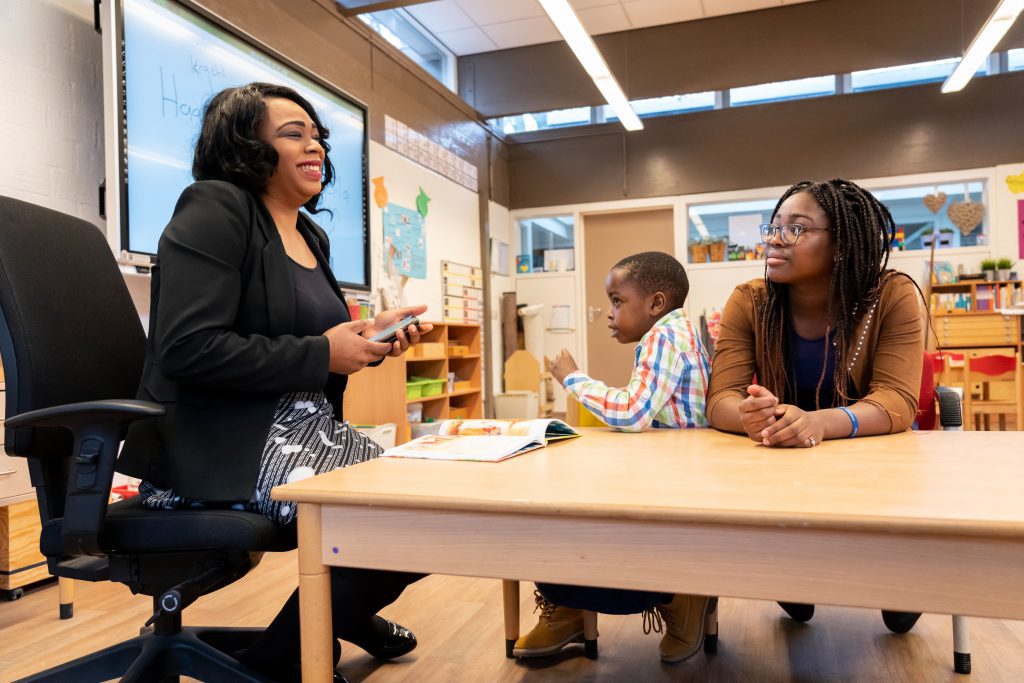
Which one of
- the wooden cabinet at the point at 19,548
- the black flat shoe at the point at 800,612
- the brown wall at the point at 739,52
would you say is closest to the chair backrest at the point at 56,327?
the wooden cabinet at the point at 19,548

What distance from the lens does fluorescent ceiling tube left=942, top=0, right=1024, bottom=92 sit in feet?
12.9

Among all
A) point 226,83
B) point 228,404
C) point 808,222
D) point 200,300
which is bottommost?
point 228,404

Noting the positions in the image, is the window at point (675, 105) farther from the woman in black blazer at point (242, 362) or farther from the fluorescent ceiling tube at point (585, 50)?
the woman in black blazer at point (242, 362)

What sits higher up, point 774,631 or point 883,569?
point 883,569

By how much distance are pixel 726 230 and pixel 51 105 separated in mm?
5617

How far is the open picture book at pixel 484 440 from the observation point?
109 cm

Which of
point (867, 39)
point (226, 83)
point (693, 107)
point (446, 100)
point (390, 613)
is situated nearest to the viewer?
point (390, 613)

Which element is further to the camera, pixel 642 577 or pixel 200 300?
pixel 200 300

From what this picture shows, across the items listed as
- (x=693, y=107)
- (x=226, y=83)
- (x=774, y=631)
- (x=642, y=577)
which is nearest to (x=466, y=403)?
(x=226, y=83)

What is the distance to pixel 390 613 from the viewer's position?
1969mm

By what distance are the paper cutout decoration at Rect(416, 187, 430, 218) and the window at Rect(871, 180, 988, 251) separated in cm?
390

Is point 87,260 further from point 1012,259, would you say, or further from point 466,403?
point 1012,259

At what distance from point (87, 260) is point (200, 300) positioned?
308 mm

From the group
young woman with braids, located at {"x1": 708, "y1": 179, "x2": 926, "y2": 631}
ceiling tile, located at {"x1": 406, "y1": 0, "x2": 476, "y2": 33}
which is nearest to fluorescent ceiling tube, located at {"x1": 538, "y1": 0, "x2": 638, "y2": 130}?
ceiling tile, located at {"x1": 406, "y1": 0, "x2": 476, "y2": 33}
